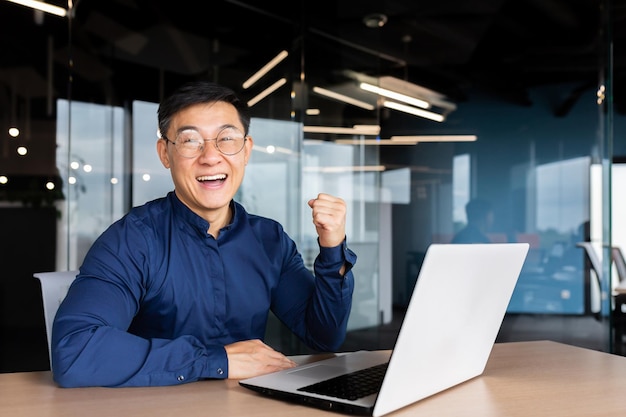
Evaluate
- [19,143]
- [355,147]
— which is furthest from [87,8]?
[355,147]

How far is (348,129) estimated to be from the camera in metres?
4.75

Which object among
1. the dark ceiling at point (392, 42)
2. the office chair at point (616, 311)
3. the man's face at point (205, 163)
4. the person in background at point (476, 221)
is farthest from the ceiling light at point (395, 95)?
the man's face at point (205, 163)

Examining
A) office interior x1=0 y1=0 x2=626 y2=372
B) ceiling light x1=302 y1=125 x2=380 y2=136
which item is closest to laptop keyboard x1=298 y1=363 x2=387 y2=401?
office interior x1=0 y1=0 x2=626 y2=372

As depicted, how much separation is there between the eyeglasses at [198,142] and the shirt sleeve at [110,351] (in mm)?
442

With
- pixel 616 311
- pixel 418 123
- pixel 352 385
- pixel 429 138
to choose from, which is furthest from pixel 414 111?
pixel 352 385

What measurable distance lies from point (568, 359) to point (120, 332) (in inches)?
42.9

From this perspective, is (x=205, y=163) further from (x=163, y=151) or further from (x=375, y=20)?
(x=375, y=20)

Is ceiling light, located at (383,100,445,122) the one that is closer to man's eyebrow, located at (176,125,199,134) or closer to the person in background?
the person in background

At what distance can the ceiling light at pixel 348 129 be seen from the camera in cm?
470

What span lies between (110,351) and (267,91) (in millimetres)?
3542

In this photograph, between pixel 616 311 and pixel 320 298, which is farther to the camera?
pixel 616 311

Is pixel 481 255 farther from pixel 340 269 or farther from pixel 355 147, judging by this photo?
pixel 355 147

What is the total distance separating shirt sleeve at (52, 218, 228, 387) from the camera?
1321 millimetres

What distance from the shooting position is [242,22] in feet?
15.7
